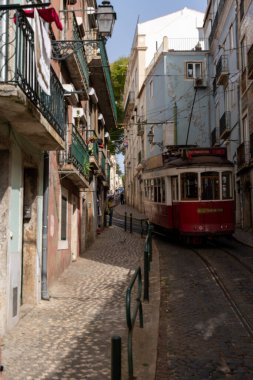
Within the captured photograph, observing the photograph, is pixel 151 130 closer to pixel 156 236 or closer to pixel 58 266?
pixel 156 236

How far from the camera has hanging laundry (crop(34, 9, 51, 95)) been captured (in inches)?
229

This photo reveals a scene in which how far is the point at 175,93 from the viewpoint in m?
31.9

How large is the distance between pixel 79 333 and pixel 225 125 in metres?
22.1

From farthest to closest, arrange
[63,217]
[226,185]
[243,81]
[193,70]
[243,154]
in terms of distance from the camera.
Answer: [193,70], [243,81], [243,154], [226,185], [63,217]

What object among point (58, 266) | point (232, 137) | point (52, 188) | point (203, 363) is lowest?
point (203, 363)

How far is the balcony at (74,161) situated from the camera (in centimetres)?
1037

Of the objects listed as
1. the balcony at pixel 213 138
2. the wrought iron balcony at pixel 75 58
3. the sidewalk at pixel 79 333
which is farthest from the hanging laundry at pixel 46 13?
the balcony at pixel 213 138

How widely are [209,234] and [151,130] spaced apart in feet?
66.7

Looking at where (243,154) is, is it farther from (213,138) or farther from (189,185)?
(189,185)

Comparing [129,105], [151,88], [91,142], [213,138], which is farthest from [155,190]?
[129,105]

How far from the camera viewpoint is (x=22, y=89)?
5.36m

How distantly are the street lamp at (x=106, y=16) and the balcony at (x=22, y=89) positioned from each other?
7.09 feet

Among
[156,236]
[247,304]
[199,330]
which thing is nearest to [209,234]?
[156,236]

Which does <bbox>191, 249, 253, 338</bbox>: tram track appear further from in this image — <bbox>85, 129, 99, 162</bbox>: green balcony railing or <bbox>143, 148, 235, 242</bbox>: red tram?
<bbox>85, 129, 99, 162</bbox>: green balcony railing
